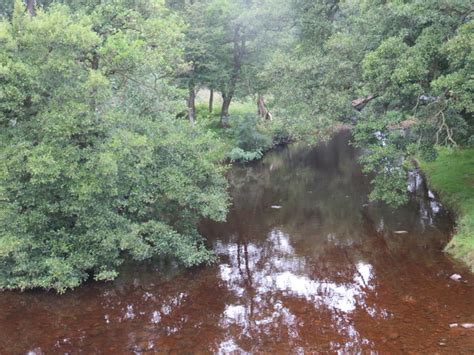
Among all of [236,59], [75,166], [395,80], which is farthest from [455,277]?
[236,59]

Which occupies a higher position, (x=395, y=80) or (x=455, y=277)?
(x=395, y=80)

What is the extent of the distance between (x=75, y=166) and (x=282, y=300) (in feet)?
25.6

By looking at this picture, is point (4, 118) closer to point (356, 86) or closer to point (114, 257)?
point (114, 257)

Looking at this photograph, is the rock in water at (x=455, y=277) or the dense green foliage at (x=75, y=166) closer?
the dense green foliage at (x=75, y=166)

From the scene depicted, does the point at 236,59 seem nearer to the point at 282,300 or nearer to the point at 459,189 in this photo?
the point at 459,189

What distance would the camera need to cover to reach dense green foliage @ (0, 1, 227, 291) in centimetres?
1433

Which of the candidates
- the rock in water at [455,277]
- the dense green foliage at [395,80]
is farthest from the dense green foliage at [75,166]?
the rock in water at [455,277]

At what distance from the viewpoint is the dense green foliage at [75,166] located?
14328 millimetres

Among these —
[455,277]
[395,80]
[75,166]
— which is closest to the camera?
[75,166]

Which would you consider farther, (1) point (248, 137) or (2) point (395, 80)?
(1) point (248, 137)

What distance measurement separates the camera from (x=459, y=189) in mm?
21875

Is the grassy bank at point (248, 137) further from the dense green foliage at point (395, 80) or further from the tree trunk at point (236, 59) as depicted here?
the dense green foliage at point (395, 80)

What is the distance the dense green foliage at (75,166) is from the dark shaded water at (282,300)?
1.05 m

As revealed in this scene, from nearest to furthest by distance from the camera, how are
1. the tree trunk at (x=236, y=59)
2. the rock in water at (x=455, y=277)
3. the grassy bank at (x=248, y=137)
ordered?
the rock in water at (x=455, y=277) → the grassy bank at (x=248, y=137) → the tree trunk at (x=236, y=59)
